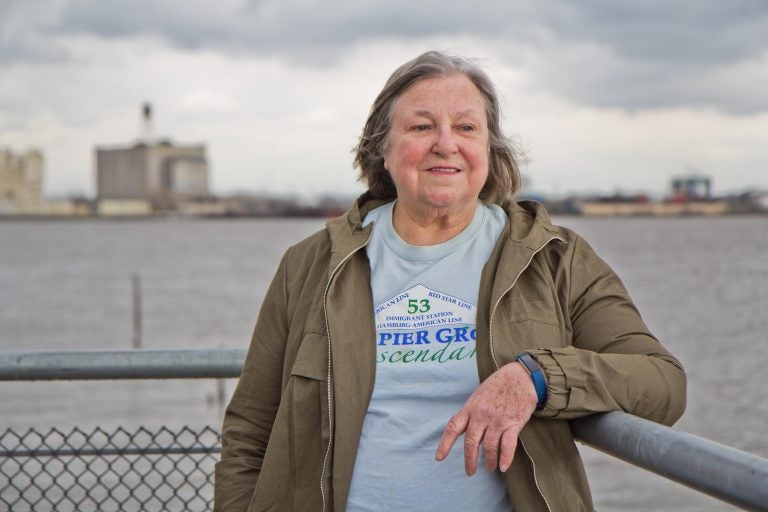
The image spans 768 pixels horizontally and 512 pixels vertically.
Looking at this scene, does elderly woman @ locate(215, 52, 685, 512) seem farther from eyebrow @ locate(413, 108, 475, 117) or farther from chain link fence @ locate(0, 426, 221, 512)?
chain link fence @ locate(0, 426, 221, 512)

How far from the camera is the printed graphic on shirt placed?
278 cm

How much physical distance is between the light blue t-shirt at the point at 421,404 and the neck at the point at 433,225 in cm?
21

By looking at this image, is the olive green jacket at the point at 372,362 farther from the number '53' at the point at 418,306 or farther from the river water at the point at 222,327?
the river water at the point at 222,327

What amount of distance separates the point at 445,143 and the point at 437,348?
610 millimetres

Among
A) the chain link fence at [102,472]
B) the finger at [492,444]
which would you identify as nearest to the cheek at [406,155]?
the finger at [492,444]

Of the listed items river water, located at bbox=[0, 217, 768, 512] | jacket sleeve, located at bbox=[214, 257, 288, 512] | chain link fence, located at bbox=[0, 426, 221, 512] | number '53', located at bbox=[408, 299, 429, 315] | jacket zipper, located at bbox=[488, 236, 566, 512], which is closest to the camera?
jacket zipper, located at bbox=[488, 236, 566, 512]

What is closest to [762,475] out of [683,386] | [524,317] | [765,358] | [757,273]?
[683,386]

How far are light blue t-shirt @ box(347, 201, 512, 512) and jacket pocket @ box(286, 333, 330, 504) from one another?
0.38ft

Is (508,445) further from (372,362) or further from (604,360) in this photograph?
(372,362)

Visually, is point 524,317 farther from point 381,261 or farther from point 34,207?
point 34,207

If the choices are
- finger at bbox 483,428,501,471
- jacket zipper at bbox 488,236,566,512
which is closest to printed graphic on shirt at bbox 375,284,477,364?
jacket zipper at bbox 488,236,566,512

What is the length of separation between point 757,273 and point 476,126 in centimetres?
6865

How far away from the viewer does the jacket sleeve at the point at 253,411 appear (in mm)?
2982

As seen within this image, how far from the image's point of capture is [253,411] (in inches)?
119
